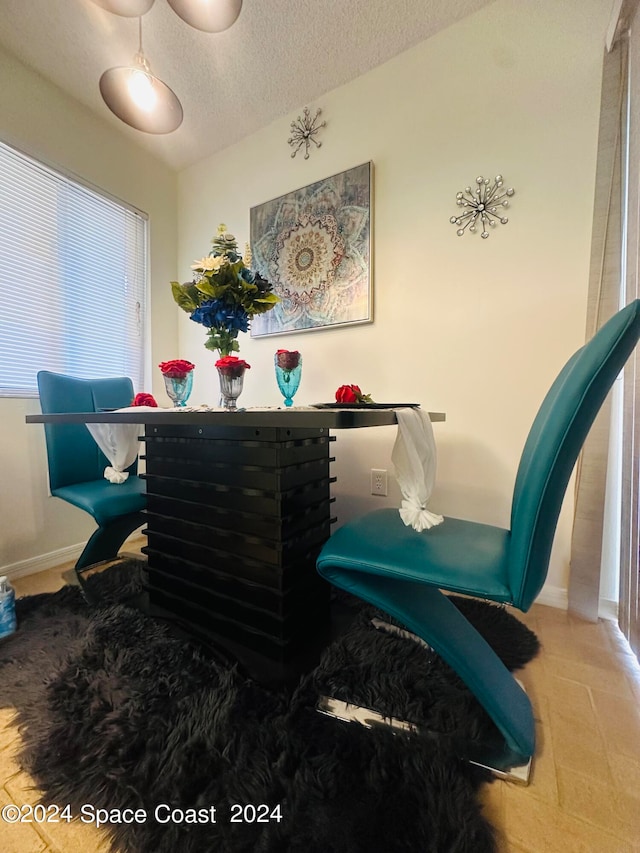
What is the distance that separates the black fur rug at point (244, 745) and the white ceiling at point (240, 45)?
247 cm

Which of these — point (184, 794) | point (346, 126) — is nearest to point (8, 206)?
point (346, 126)

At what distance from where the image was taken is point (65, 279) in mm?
1805

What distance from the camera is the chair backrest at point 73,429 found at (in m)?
1.49

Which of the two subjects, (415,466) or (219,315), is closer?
(415,466)

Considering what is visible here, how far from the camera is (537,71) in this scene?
1.31 meters

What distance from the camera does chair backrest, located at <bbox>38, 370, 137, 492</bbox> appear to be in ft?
4.89

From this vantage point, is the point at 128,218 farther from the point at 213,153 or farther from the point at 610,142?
the point at 610,142

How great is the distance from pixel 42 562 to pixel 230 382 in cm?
145

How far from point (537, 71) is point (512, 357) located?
1.11 metres

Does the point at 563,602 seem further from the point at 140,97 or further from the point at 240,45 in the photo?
the point at 240,45

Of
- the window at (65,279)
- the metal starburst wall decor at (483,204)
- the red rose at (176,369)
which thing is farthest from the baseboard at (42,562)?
the metal starburst wall decor at (483,204)

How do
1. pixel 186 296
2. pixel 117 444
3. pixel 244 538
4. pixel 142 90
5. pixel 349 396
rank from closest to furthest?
pixel 244 538 → pixel 349 396 → pixel 186 296 → pixel 142 90 → pixel 117 444

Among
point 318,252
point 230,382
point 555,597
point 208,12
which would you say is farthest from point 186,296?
point 555,597

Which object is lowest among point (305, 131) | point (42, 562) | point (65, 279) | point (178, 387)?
point (42, 562)
